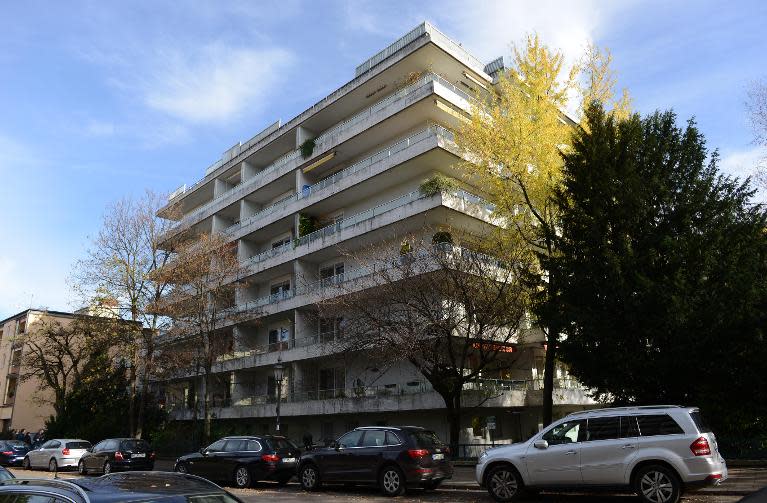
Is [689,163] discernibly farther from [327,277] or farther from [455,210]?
[327,277]

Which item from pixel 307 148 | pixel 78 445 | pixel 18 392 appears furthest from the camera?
pixel 18 392

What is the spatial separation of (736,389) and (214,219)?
123ft

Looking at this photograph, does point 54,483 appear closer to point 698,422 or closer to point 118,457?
point 698,422

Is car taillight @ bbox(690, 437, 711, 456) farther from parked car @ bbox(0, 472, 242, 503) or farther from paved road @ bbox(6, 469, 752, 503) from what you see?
parked car @ bbox(0, 472, 242, 503)

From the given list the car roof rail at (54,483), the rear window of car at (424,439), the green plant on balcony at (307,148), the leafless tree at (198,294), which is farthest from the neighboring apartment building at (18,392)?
the car roof rail at (54,483)

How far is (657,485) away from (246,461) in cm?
1118

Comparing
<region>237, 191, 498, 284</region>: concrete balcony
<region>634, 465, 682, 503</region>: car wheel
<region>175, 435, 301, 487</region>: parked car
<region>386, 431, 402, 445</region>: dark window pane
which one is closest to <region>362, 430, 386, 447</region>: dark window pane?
<region>386, 431, 402, 445</region>: dark window pane

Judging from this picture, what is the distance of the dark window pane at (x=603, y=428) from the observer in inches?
414

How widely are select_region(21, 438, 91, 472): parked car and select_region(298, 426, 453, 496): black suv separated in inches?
615

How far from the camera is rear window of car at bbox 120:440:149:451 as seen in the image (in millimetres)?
21719

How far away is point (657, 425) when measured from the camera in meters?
10.1

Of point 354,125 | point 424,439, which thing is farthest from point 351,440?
point 354,125

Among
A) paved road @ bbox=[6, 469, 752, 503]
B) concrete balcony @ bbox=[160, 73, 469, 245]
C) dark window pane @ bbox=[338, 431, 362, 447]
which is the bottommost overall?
paved road @ bbox=[6, 469, 752, 503]

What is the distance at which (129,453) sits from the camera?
70.6ft
